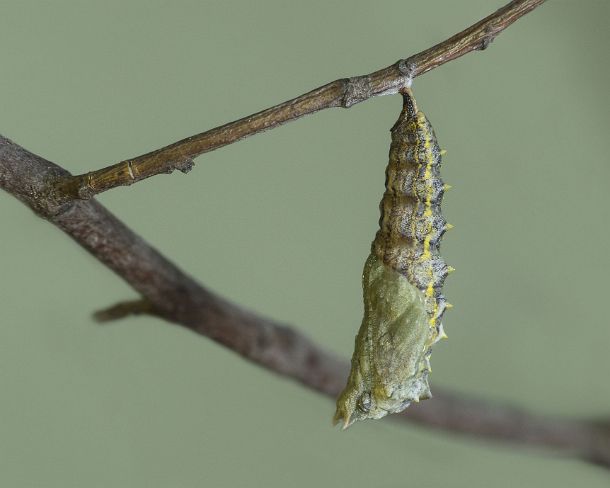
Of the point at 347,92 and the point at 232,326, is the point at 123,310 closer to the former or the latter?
the point at 232,326

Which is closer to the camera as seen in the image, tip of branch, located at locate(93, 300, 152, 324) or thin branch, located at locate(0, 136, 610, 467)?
thin branch, located at locate(0, 136, 610, 467)

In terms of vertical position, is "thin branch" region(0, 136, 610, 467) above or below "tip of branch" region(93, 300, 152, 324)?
above

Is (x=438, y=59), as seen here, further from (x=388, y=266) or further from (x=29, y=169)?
(x=29, y=169)

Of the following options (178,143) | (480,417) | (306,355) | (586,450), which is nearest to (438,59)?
(178,143)

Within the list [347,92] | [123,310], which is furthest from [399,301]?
[123,310]

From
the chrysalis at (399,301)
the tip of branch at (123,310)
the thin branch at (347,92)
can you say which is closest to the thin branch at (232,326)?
the tip of branch at (123,310)

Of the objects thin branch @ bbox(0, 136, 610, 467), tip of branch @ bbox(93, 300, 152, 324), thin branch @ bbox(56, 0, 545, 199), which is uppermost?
thin branch @ bbox(56, 0, 545, 199)

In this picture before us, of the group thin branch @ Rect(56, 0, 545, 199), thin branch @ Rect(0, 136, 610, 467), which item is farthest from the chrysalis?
thin branch @ Rect(0, 136, 610, 467)

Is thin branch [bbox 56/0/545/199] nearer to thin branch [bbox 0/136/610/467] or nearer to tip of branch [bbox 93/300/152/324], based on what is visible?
thin branch [bbox 0/136/610/467]
